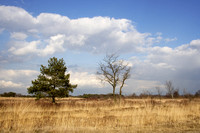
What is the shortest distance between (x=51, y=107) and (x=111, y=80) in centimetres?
1050

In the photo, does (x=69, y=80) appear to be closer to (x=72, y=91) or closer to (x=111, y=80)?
(x=72, y=91)

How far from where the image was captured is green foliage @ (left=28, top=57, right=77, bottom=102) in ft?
79.0

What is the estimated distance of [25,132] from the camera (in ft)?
20.0

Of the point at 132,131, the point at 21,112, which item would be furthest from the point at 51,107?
the point at 132,131

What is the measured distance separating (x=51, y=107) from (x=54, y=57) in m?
13.8

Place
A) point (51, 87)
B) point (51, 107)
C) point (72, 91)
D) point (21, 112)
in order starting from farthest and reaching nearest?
1. point (72, 91)
2. point (51, 87)
3. point (51, 107)
4. point (21, 112)

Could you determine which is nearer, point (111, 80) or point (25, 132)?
point (25, 132)

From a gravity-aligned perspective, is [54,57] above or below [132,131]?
above

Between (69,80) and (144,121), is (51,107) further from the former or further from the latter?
(69,80)

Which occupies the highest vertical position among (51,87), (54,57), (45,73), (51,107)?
(54,57)

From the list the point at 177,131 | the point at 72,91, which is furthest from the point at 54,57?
the point at 177,131

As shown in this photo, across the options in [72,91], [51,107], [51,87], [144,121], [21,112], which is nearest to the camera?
[144,121]

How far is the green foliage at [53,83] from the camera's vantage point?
24.1 meters

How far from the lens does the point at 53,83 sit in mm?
24672
